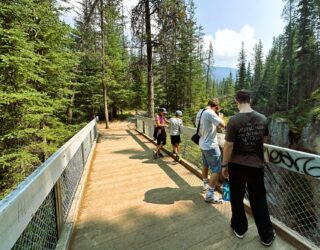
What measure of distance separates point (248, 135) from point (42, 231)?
8.51ft

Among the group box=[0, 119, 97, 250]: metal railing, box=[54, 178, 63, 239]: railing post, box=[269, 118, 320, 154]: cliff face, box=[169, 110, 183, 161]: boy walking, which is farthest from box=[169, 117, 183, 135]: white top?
box=[269, 118, 320, 154]: cliff face

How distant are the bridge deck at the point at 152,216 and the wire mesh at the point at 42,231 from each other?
1.02ft

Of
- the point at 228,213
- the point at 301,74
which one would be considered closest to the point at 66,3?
the point at 228,213

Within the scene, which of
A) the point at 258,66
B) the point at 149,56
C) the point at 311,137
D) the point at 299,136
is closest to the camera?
the point at 149,56

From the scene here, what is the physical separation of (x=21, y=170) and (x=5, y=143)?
1605mm

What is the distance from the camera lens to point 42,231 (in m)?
2.43

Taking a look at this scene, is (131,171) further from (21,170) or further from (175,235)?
(21,170)

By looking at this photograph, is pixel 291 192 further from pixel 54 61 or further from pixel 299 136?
pixel 299 136

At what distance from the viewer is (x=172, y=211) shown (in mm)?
3451

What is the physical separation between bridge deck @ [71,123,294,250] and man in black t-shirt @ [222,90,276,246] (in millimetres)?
277

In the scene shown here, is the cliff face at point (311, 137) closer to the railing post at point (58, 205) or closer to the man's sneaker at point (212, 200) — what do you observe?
the man's sneaker at point (212, 200)

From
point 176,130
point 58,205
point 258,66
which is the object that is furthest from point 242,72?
point 58,205

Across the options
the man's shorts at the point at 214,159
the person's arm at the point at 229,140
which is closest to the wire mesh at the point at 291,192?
the man's shorts at the point at 214,159

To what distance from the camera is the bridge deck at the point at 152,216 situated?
269cm
